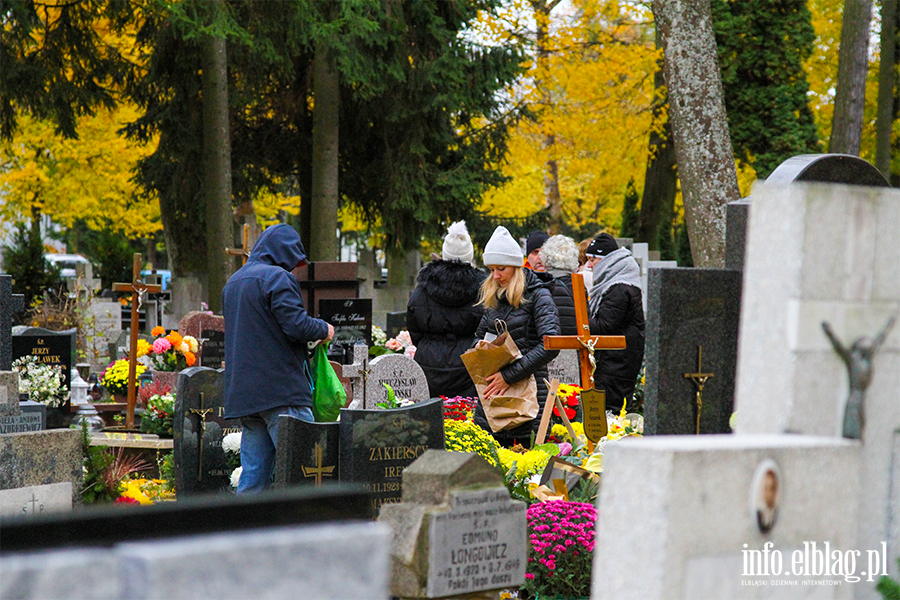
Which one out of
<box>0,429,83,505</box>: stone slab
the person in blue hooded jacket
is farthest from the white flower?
<box>0,429,83,505</box>: stone slab

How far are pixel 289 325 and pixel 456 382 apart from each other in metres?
2.61

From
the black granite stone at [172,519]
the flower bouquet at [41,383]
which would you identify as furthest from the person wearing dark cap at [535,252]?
the black granite stone at [172,519]

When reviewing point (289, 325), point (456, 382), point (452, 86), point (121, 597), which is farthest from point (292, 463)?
point (452, 86)

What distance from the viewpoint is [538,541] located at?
4.81 m

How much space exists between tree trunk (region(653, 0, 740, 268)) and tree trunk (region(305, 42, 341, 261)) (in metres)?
8.46

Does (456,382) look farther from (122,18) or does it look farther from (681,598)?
(122,18)

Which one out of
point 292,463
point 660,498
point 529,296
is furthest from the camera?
point 529,296

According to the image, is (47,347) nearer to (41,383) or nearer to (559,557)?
(41,383)

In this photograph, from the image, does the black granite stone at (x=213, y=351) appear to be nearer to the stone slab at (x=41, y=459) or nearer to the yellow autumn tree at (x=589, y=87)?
the stone slab at (x=41, y=459)

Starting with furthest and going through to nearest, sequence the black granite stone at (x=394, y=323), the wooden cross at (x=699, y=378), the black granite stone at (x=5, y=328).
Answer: the black granite stone at (x=394, y=323) → the black granite stone at (x=5, y=328) → the wooden cross at (x=699, y=378)

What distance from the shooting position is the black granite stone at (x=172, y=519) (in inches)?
74.0

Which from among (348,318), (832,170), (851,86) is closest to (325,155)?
(348,318)

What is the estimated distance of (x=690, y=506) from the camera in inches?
91.0

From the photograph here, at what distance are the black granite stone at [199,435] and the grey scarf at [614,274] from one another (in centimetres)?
289
